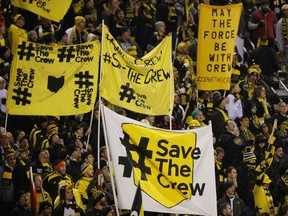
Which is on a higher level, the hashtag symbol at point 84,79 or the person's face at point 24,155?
the hashtag symbol at point 84,79

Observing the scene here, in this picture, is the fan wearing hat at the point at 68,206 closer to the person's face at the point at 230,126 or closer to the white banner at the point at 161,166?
the white banner at the point at 161,166

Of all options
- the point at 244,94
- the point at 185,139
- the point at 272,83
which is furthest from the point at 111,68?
the point at 272,83

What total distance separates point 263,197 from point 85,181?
12.6 feet

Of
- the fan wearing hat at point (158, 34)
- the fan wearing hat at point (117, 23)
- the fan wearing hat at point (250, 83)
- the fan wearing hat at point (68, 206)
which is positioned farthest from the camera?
the fan wearing hat at point (158, 34)

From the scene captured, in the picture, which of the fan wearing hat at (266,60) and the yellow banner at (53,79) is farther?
the fan wearing hat at (266,60)

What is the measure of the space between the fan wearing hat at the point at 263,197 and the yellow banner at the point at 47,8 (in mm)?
5151

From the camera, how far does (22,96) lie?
965 inches

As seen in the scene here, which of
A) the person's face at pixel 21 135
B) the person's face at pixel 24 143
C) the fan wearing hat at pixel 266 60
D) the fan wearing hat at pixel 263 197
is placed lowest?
the fan wearing hat at pixel 263 197

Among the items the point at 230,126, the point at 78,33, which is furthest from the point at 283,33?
the point at 230,126

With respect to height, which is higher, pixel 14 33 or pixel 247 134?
pixel 14 33

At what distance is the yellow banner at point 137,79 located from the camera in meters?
23.8

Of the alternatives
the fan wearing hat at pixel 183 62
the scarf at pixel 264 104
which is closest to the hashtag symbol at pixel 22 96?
the fan wearing hat at pixel 183 62

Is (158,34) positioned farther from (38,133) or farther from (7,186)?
(7,186)

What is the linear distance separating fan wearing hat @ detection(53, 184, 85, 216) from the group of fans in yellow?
0.01m
